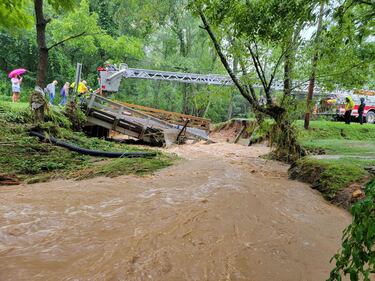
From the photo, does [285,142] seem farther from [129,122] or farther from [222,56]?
[129,122]

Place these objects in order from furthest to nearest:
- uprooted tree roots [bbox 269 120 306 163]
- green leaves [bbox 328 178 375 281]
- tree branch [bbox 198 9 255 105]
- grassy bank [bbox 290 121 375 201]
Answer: uprooted tree roots [bbox 269 120 306 163] → tree branch [bbox 198 9 255 105] → grassy bank [bbox 290 121 375 201] → green leaves [bbox 328 178 375 281]

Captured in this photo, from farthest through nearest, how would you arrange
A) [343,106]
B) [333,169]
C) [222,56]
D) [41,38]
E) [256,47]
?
[343,106]
[222,56]
[256,47]
[41,38]
[333,169]

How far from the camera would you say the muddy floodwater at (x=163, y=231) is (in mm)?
2961

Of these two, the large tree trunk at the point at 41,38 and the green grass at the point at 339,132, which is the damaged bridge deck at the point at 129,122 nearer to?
the green grass at the point at 339,132

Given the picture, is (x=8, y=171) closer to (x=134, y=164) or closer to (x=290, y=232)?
(x=134, y=164)

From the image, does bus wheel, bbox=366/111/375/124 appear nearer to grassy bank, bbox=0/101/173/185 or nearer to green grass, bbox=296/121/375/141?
green grass, bbox=296/121/375/141

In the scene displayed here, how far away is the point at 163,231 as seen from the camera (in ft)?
12.7

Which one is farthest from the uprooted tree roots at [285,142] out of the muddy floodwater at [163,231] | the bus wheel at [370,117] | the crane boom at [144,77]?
the bus wheel at [370,117]

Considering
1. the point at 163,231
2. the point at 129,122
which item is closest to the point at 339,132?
the point at 129,122

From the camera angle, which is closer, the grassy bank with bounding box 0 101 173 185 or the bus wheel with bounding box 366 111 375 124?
the grassy bank with bounding box 0 101 173 185

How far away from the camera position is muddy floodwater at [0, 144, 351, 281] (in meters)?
2.96

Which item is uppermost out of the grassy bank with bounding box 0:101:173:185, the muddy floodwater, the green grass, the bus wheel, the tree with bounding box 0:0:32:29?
the tree with bounding box 0:0:32:29

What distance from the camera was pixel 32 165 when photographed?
654cm

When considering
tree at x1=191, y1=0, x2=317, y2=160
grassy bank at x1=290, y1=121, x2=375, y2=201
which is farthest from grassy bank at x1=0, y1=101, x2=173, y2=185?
tree at x1=191, y1=0, x2=317, y2=160
